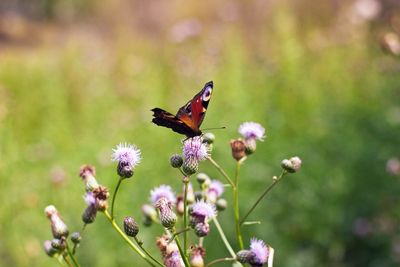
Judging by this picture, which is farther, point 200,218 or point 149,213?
point 149,213

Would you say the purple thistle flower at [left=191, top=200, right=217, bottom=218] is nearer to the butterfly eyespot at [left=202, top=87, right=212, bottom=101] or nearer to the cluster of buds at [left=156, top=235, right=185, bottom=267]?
the cluster of buds at [left=156, top=235, right=185, bottom=267]

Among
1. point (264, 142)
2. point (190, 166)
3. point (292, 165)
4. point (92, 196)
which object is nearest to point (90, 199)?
point (92, 196)

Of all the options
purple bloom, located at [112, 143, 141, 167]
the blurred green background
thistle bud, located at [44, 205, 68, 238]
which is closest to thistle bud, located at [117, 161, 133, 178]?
purple bloom, located at [112, 143, 141, 167]

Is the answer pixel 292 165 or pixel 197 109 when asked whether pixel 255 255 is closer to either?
pixel 292 165

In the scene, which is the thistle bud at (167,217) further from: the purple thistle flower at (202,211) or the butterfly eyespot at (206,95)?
the butterfly eyespot at (206,95)

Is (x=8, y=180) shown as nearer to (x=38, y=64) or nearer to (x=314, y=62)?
(x=314, y=62)

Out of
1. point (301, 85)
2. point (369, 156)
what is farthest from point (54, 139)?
point (369, 156)

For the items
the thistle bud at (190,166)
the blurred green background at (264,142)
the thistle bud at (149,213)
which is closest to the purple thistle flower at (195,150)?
the thistle bud at (190,166)
